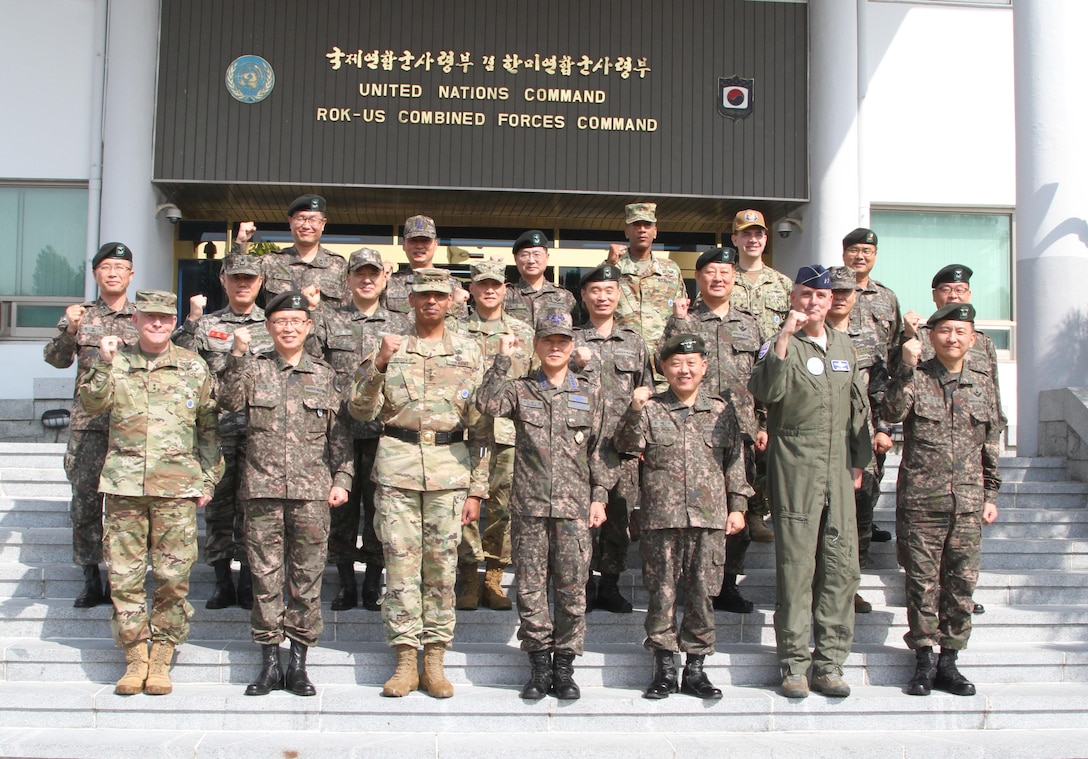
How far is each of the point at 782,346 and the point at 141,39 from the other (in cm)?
816

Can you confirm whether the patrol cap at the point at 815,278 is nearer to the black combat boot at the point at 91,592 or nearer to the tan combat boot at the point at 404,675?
the tan combat boot at the point at 404,675

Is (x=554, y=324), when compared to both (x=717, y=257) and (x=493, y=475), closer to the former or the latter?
(x=493, y=475)

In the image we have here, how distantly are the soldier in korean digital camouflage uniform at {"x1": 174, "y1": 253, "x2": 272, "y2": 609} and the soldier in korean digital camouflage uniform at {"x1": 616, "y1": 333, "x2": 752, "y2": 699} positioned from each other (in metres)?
2.17

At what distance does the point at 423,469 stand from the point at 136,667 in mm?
1739

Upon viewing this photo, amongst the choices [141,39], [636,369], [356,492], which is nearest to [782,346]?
[636,369]

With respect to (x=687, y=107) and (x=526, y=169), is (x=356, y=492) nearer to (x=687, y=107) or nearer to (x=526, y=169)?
(x=526, y=169)

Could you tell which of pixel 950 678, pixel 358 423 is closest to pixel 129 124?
pixel 358 423

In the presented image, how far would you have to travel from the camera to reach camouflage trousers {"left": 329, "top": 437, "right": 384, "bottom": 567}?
5715 millimetres

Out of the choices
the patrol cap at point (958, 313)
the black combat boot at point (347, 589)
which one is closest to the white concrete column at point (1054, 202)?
the patrol cap at point (958, 313)

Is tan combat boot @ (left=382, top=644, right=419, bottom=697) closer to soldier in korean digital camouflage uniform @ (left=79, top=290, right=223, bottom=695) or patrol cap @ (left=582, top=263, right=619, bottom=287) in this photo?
soldier in korean digital camouflage uniform @ (left=79, top=290, right=223, bottom=695)

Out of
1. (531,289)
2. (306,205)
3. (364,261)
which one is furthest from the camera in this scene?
(531,289)

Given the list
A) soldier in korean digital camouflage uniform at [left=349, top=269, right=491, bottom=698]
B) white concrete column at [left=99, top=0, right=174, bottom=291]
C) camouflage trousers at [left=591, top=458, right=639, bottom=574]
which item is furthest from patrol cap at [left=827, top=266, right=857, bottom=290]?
white concrete column at [left=99, top=0, right=174, bottom=291]

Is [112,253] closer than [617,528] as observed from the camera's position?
No

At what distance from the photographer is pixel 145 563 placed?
5.01 meters
